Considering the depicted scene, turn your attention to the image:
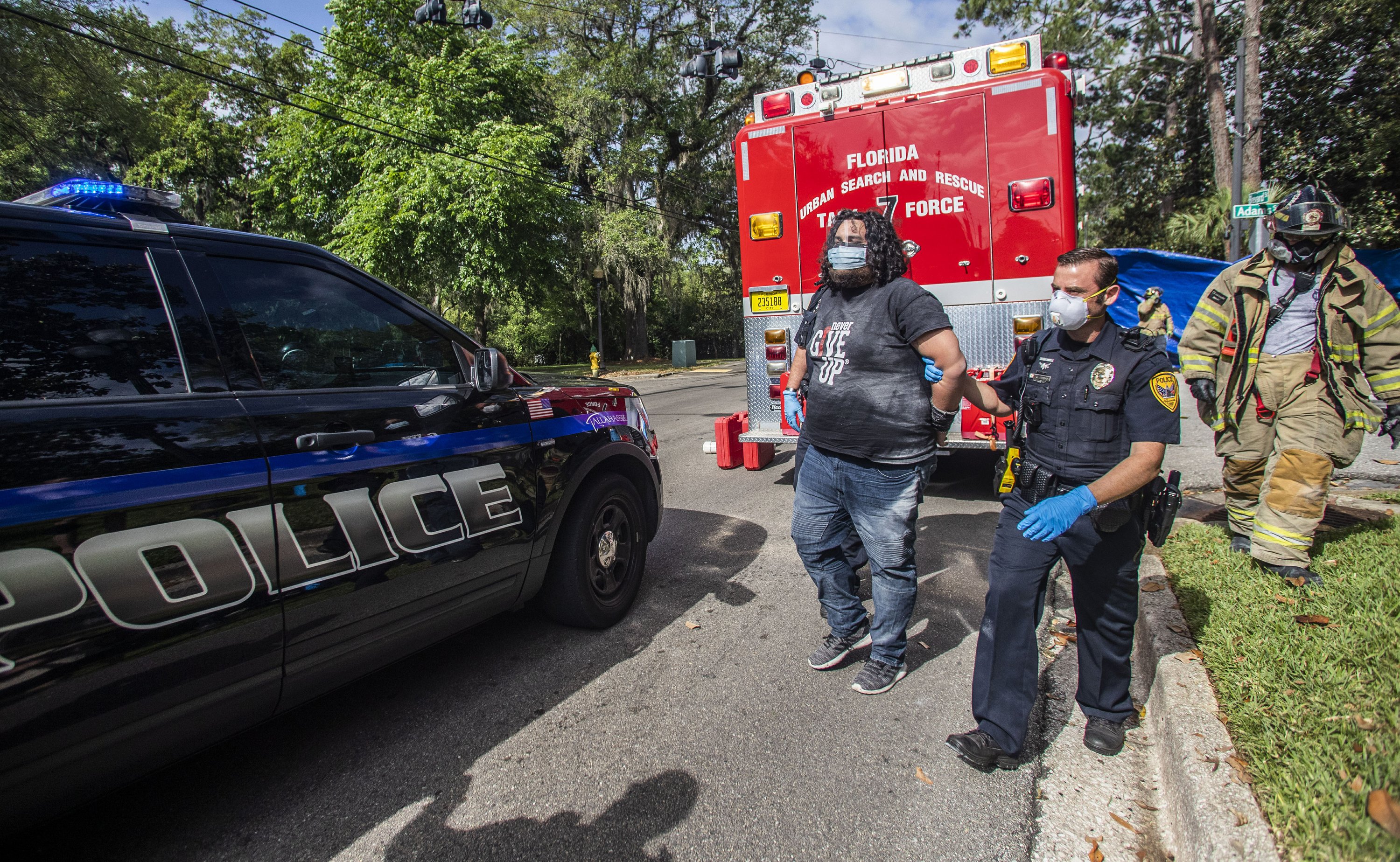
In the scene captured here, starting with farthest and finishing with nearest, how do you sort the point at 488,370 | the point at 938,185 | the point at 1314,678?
the point at 938,185 < the point at 488,370 < the point at 1314,678

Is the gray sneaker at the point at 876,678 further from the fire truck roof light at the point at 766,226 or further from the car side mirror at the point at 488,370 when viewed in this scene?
the fire truck roof light at the point at 766,226

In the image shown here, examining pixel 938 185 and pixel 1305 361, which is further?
pixel 938 185

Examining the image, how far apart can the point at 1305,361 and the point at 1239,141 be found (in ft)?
40.1

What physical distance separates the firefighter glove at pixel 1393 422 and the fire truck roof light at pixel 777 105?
4.48m

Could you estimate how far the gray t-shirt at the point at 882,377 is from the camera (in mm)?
2875

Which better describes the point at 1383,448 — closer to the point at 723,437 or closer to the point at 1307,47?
the point at 723,437

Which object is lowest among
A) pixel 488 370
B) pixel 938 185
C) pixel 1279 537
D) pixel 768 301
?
pixel 1279 537

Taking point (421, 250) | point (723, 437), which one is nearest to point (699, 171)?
point (421, 250)

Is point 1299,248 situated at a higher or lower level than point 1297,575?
higher

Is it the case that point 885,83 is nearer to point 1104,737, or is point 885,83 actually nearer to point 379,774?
point 1104,737

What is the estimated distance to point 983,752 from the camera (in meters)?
2.58

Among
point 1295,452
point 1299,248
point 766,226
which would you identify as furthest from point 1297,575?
point 766,226

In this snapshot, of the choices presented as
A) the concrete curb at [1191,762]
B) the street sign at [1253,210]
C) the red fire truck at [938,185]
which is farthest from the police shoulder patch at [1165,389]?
the street sign at [1253,210]

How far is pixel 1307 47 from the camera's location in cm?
1858
